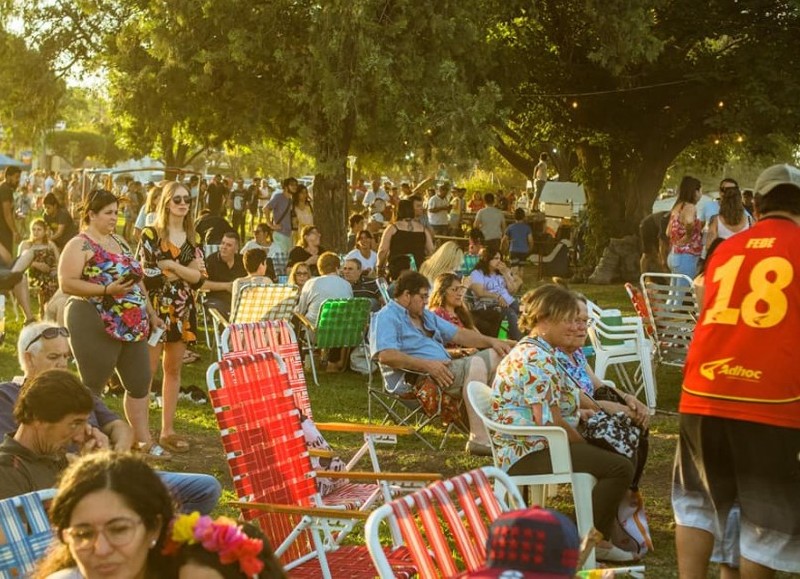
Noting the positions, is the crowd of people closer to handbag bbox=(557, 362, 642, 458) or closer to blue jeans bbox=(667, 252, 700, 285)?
handbag bbox=(557, 362, 642, 458)

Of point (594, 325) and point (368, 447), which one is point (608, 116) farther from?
point (368, 447)

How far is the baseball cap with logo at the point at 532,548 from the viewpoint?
2.34 meters

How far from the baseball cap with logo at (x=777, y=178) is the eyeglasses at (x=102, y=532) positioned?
99.1 inches

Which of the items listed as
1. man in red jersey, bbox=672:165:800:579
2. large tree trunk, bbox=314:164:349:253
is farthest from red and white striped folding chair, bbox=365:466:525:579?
large tree trunk, bbox=314:164:349:253

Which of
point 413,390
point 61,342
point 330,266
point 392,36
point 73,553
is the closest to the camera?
point 73,553

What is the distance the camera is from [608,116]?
996 inches

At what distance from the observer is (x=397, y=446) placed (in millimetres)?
8609

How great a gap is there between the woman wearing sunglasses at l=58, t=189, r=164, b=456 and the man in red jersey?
4.10 metres

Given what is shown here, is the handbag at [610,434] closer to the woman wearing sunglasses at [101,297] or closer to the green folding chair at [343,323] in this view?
the woman wearing sunglasses at [101,297]

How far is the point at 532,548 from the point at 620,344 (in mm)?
7606

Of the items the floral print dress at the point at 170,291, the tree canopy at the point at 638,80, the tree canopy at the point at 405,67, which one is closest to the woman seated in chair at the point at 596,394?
the floral print dress at the point at 170,291

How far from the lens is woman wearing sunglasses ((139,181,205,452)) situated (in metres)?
8.17

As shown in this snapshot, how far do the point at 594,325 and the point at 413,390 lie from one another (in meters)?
2.00

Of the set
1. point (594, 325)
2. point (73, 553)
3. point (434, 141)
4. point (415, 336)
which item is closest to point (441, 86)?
point (434, 141)
